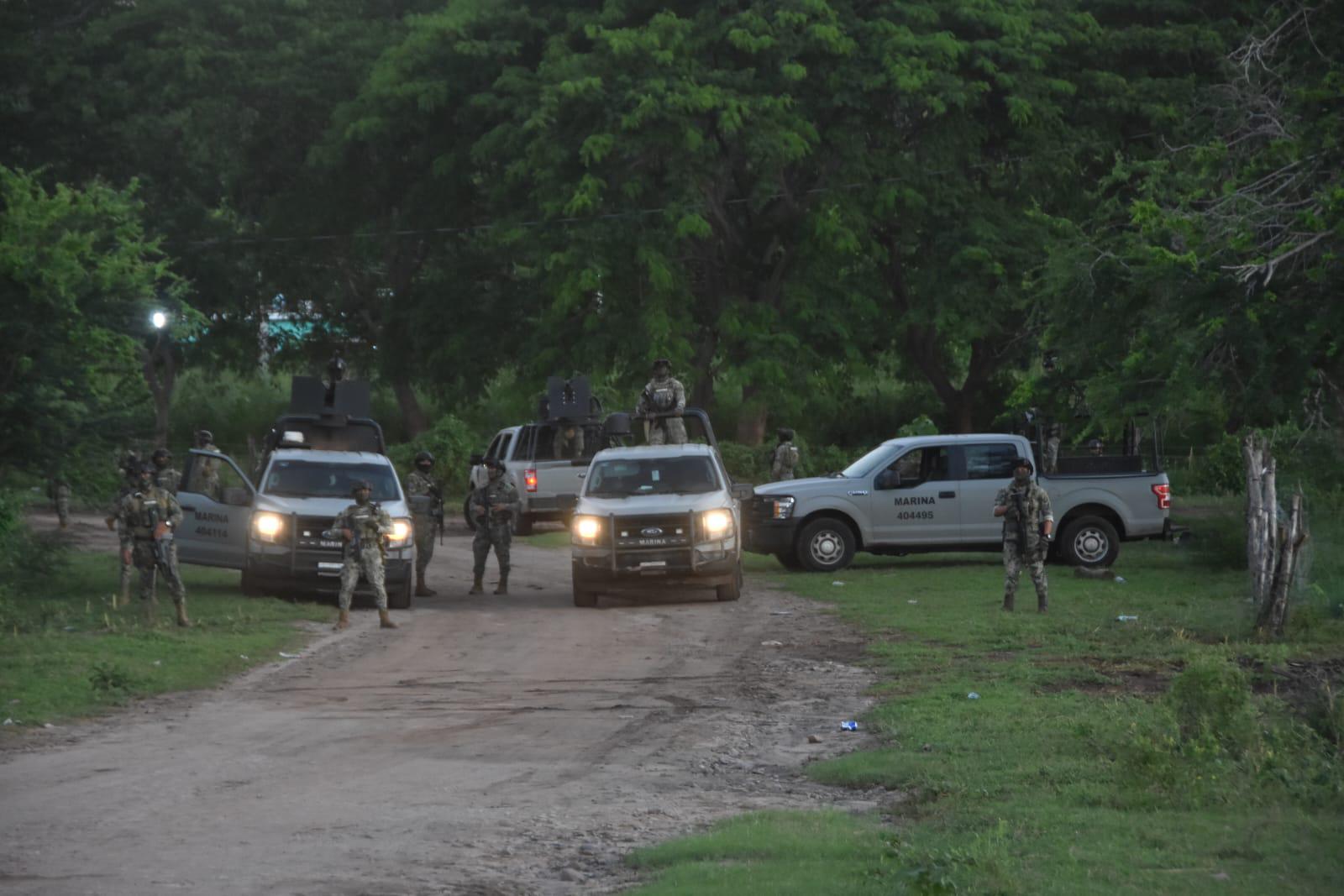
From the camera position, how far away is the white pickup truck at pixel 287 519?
21328 mm

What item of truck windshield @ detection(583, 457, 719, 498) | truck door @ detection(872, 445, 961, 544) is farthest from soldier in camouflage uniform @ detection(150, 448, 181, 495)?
truck door @ detection(872, 445, 961, 544)

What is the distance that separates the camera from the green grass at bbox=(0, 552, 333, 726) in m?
14.2

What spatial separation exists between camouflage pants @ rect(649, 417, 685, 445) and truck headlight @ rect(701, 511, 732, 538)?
329cm

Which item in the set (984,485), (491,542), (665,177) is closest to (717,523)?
(491,542)

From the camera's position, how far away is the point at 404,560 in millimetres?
21328

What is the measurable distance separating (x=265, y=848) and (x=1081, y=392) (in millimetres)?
22050

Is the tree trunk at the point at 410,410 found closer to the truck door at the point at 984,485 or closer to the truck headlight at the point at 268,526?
the truck door at the point at 984,485

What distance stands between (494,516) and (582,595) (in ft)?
5.61

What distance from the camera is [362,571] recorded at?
19375mm

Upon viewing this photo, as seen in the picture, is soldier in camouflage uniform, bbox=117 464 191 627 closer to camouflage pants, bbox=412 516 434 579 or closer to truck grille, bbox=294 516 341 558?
truck grille, bbox=294 516 341 558

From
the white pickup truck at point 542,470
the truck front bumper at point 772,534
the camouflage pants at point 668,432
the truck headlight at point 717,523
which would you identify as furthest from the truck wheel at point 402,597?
the white pickup truck at point 542,470

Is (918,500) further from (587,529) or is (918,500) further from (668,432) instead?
(587,529)

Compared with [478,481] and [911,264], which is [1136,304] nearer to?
[478,481]

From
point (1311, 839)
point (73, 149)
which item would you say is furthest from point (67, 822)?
point (73, 149)
